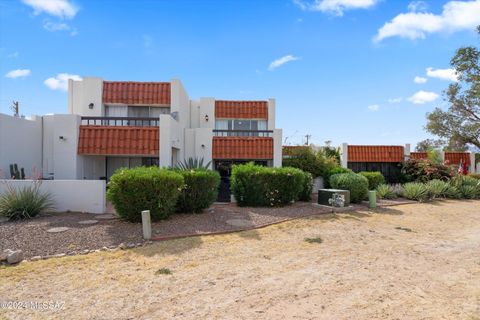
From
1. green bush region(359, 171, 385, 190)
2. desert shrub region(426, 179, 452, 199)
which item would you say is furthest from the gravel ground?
desert shrub region(426, 179, 452, 199)

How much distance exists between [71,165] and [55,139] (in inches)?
51.7

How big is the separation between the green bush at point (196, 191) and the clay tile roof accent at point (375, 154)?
1567cm

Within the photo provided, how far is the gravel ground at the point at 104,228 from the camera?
22.7ft

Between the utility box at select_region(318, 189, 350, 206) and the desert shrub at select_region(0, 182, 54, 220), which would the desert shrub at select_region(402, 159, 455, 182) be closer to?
the utility box at select_region(318, 189, 350, 206)

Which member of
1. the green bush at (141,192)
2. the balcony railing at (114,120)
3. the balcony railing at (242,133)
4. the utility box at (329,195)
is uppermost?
the balcony railing at (114,120)

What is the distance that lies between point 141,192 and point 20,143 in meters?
7.97

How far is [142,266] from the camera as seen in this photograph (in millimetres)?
5898

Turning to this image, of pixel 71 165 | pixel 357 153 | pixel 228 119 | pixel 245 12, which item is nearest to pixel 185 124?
pixel 228 119

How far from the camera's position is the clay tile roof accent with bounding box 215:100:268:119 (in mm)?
20750

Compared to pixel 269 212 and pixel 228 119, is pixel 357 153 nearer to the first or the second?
pixel 228 119

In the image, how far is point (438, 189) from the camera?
1678 cm

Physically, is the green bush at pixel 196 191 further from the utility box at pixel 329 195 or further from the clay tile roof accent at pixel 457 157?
the clay tile roof accent at pixel 457 157

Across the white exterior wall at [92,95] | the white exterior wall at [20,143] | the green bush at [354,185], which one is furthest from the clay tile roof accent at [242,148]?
the white exterior wall at [20,143]

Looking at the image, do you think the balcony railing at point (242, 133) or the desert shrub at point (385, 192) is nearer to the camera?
the desert shrub at point (385, 192)
